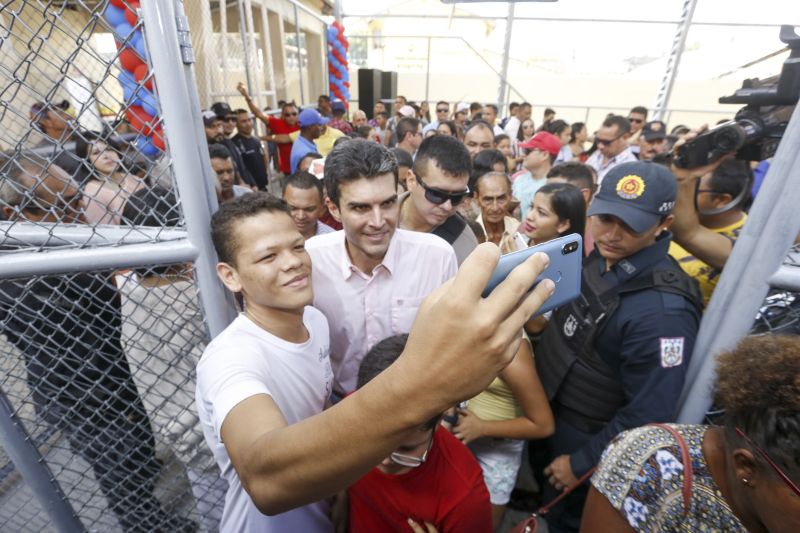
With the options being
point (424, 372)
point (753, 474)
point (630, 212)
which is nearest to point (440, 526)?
point (753, 474)

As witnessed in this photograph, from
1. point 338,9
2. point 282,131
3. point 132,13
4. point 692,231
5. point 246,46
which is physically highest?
point 338,9

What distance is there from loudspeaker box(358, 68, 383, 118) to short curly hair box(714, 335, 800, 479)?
12.2 metres

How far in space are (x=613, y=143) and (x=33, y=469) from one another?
589 centimetres

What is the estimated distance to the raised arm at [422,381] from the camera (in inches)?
21.1

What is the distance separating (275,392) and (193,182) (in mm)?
680

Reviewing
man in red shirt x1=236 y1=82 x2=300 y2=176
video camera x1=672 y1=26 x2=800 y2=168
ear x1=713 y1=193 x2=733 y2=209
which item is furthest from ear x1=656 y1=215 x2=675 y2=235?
man in red shirt x1=236 y1=82 x2=300 y2=176

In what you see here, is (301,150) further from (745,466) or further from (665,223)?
(745,466)

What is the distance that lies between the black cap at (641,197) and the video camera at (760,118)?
19 cm

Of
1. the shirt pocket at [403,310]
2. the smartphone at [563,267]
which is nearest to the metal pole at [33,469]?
the shirt pocket at [403,310]

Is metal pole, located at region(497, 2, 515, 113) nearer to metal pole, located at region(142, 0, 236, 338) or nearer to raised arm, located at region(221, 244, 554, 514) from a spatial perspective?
metal pole, located at region(142, 0, 236, 338)

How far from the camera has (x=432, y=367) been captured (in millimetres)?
538

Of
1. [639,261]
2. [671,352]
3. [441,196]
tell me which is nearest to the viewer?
[671,352]

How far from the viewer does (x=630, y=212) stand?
171cm

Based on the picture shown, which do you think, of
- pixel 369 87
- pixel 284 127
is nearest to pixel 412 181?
pixel 284 127
